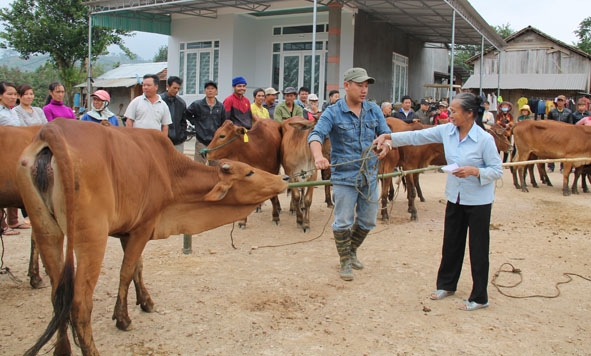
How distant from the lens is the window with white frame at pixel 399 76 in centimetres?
2244

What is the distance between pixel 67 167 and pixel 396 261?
401 centimetres

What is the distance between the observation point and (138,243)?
3.82 m

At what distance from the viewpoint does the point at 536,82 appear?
25781mm

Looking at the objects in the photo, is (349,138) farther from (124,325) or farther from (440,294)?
(124,325)

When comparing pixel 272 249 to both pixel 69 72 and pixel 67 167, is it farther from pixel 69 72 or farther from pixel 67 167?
pixel 69 72

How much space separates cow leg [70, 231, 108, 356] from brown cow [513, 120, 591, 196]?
10286mm

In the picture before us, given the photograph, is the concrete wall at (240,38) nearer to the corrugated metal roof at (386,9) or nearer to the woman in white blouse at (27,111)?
the corrugated metal roof at (386,9)

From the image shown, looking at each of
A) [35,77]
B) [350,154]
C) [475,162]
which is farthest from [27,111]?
[35,77]

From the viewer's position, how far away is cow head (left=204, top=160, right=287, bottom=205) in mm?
4203

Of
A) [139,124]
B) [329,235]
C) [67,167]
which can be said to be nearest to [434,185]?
[329,235]

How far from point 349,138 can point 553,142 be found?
8070 mm

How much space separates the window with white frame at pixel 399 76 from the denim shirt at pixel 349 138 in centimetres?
1771

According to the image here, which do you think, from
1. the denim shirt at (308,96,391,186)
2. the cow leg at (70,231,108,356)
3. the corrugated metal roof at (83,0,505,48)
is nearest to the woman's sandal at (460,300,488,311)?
the denim shirt at (308,96,391,186)

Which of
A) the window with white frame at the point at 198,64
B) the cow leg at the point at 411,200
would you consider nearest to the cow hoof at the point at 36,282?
the cow leg at the point at 411,200
